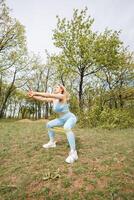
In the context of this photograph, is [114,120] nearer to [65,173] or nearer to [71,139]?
[71,139]

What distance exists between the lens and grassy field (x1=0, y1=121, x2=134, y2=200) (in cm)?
490

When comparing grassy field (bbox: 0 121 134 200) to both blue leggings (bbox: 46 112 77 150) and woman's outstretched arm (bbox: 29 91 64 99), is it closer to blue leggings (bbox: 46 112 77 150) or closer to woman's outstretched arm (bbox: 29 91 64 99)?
blue leggings (bbox: 46 112 77 150)

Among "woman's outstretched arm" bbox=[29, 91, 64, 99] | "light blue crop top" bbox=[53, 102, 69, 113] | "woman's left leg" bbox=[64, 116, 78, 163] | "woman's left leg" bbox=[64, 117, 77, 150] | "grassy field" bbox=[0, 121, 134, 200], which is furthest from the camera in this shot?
"light blue crop top" bbox=[53, 102, 69, 113]

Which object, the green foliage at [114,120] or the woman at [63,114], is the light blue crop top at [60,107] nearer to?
the woman at [63,114]

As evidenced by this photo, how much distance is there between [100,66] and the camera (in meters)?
26.6

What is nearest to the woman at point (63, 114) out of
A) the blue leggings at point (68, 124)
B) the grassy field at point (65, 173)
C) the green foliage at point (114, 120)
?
the blue leggings at point (68, 124)

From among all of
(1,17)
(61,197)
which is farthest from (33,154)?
(1,17)

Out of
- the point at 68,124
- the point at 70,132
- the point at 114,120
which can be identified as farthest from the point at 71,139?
the point at 114,120

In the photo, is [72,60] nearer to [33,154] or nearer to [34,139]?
[34,139]

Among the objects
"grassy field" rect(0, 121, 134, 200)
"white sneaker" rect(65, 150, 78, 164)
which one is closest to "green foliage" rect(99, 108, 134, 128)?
"grassy field" rect(0, 121, 134, 200)

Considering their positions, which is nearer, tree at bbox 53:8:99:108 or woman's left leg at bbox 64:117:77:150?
woman's left leg at bbox 64:117:77:150

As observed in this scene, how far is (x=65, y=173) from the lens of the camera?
570cm

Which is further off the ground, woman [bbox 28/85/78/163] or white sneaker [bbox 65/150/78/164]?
woman [bbox 28/85/78/163]

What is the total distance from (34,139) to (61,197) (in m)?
4.53
